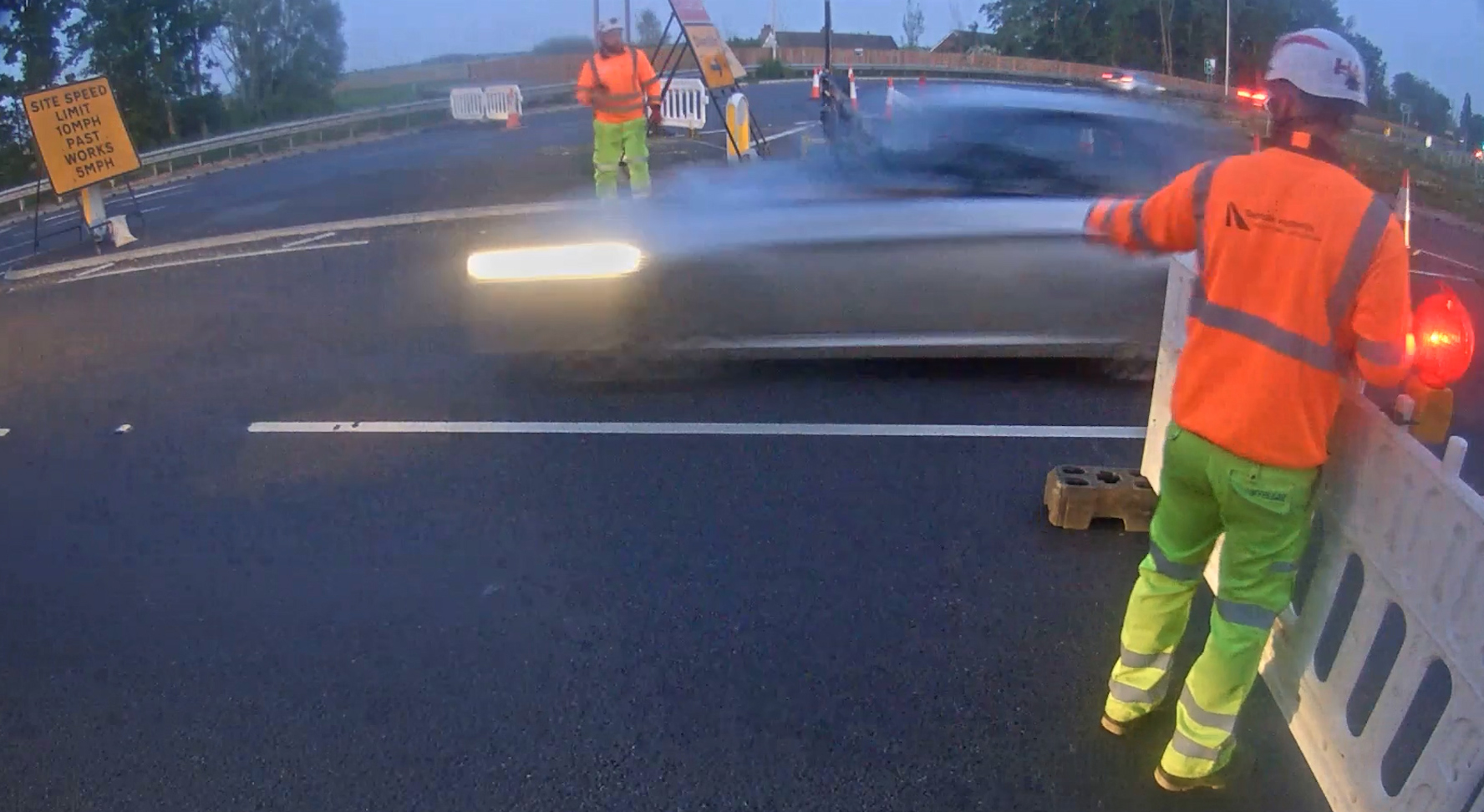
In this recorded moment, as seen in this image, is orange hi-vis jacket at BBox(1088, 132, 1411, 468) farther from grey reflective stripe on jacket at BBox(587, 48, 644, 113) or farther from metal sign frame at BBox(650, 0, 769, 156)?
metal sign frame at BBox(650, 0, 769, 156)

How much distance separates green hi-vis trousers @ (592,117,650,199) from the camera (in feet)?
31.9

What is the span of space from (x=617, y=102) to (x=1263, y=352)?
7.66m

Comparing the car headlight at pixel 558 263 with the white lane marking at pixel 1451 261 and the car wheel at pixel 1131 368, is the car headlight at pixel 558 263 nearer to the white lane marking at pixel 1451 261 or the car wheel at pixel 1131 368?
the car wheel at pixel 1131 368

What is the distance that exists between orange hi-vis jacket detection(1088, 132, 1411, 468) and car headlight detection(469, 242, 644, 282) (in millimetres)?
3240

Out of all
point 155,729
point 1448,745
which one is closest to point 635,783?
point 155,729

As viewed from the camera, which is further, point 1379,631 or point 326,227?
point 326,227

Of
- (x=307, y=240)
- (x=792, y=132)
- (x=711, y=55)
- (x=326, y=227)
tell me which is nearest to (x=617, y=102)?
(x=307, y=240)

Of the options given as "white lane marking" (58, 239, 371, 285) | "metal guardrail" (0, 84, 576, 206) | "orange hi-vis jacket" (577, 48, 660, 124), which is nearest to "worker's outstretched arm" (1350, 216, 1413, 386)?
"orange hi-vis jacket" (577, 48, 660, 124)

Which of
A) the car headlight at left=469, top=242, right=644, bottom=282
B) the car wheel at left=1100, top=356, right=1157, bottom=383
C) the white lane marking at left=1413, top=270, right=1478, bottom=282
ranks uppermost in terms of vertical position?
the car headlight at left=469, top=242, right=644, bottom=282

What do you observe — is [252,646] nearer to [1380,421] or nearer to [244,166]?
[1380,421]

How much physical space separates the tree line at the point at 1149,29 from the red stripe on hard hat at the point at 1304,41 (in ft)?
93.6

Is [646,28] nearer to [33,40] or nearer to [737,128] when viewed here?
[737,128]

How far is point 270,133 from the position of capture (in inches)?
940

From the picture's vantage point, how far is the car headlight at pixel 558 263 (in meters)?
5.61
